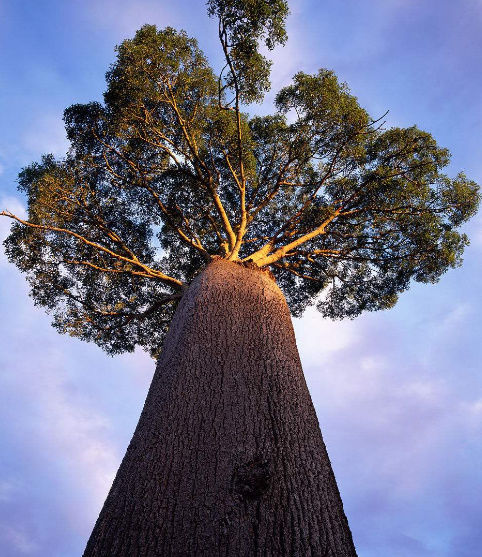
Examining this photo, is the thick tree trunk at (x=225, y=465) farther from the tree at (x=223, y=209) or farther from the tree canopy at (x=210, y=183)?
the tree canopy at (x=210, y=183)

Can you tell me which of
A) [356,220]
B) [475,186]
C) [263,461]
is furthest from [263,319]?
[475,186]

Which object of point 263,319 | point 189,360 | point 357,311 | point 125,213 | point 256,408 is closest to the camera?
point 256,408

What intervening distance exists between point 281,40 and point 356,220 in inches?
176

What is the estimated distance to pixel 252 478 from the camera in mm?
2312

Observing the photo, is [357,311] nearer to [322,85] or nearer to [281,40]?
[322,85]

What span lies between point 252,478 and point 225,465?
186mm

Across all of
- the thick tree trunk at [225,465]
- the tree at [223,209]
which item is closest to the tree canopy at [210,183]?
the tree at [223,209]

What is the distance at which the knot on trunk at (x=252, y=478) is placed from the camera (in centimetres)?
224

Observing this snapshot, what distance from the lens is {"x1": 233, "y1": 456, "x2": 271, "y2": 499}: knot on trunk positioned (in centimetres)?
224

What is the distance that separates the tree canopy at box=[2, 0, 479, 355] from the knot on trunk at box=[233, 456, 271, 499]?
5446 mm

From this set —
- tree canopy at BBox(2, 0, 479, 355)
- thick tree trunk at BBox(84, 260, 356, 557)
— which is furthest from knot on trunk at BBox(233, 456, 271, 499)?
tree canopy at BBox(2, 0, 479, 355)

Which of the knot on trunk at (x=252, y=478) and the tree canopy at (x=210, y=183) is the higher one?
the tree canopy at (x=210, y=183)

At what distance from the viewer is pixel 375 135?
31.6 feet

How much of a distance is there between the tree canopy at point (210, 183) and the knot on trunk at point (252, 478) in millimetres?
5446
